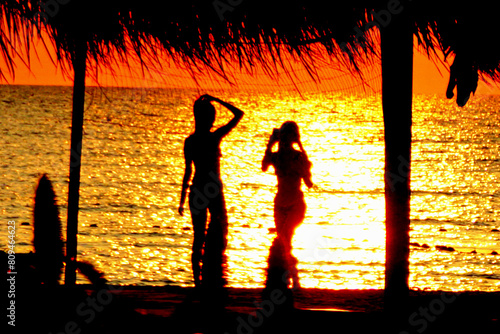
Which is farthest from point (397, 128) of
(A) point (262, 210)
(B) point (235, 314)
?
(A) point (262, 210)

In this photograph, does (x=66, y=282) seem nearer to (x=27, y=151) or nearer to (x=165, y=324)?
(x=165, y=324)

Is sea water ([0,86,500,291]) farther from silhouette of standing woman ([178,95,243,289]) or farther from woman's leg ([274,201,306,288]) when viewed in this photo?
woman's leg ([274,201,306,288])

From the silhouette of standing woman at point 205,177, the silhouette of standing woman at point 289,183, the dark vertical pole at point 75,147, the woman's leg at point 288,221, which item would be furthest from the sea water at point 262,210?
the woman's leg at point 288,221

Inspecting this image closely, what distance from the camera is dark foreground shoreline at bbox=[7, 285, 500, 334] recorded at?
4188mm

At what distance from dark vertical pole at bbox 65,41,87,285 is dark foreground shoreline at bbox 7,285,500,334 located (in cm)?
35

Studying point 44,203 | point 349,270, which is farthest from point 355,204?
point 44,203

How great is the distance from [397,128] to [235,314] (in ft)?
5.95

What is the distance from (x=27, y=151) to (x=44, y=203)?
40.2 m

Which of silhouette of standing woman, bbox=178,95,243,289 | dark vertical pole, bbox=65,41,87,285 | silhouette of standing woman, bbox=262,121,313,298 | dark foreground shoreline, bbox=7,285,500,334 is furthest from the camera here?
silhouette of standing woman, bbox=262,121,313,298

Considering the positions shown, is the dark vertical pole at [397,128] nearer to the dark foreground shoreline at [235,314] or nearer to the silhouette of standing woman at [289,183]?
the dark foreground shoreline at [235,314]

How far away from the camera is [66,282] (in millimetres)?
5371

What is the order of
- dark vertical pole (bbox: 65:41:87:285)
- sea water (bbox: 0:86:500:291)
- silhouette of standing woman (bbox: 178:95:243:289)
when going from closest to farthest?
dark vertical pole (bbox: 65:41:87:285) < silhouette of standing woman (bbox: 178:95:243:289) < sea water (bbox: 0:86:500:291)

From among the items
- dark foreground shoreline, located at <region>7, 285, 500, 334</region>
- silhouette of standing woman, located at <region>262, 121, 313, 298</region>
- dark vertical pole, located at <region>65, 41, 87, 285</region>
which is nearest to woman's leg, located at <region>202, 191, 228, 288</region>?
dark foreground shoreline, located at <region>7, 285, 500, 334</region>

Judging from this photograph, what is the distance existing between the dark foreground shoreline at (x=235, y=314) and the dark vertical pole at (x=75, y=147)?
0.35 m
